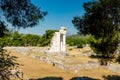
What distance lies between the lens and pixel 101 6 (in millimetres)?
19641

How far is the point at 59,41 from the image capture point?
55.4m

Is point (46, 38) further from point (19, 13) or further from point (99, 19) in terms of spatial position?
point (19, 13)

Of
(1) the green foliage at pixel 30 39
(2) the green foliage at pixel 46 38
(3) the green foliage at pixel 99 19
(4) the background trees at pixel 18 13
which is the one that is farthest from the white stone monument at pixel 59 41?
(4) the background trees at pixel 18 13

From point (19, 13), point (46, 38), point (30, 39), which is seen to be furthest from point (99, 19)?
point (30, 39)

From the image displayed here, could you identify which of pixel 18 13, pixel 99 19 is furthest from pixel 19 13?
pixel 99 19

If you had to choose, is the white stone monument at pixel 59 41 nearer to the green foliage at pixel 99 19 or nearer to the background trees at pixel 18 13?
the green foliage at pixel 99 19

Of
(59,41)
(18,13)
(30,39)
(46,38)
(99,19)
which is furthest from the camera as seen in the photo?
(30,39)

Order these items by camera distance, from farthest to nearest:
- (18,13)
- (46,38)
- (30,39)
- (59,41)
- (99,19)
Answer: (30,39)
(46,38)
(59,41)
(99,19)
(18,13)

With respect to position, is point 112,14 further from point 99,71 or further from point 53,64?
point 53,64

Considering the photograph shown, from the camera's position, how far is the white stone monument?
5525cm

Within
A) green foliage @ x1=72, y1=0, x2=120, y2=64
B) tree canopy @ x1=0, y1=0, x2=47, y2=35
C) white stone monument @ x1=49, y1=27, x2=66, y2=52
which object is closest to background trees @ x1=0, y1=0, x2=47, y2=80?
tree canopy @ x1=0, y1=0, x2=47, y2=35

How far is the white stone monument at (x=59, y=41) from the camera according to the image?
181ft

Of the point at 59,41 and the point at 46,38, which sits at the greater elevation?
the point at 46,38

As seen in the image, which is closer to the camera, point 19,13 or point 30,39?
point 19,13
